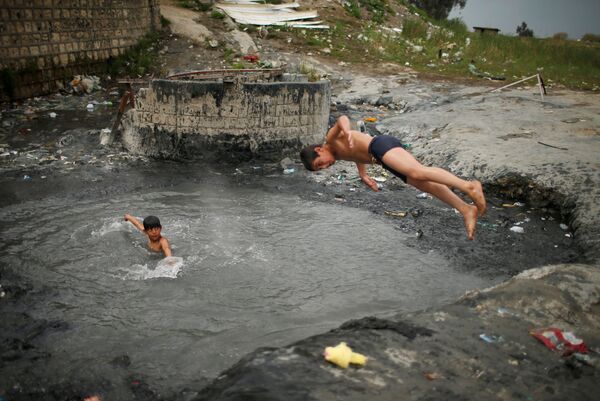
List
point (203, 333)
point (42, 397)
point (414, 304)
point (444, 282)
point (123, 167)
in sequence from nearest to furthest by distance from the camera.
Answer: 1. point (42, 397)
2. point (203, 333)
3. point (414, 304)
4. point (444, 282)
5. point (123, 167)

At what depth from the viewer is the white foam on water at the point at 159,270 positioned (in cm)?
470

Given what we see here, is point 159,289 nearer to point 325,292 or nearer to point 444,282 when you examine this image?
point 325,292

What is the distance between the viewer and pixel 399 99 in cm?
1093

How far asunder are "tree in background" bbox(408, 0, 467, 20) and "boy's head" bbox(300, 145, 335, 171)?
25.4 meters

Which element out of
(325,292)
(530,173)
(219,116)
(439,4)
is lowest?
(325,292)

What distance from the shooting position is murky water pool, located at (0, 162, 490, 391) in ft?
12.1

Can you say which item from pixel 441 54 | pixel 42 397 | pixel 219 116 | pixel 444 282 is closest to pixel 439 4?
pixel 441 54

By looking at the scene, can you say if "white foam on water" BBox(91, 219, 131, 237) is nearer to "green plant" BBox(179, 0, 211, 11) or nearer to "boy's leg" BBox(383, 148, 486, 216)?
"boy's leg" BBox(383, 148, 486, 216)

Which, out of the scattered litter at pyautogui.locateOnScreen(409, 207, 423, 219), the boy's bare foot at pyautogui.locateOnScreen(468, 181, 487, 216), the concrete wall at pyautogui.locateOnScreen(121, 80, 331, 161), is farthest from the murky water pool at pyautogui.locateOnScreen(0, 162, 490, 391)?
the concrete wall at pyautogui.locateOnScreen(121, 80, 331, 161)

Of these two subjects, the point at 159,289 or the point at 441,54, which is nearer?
the point at 159,289

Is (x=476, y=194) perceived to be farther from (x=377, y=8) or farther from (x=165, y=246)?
(x=377, y=8)

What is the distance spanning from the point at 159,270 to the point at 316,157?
1.78 metres

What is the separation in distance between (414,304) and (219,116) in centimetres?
436

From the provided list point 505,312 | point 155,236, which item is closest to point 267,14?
point 155,236
